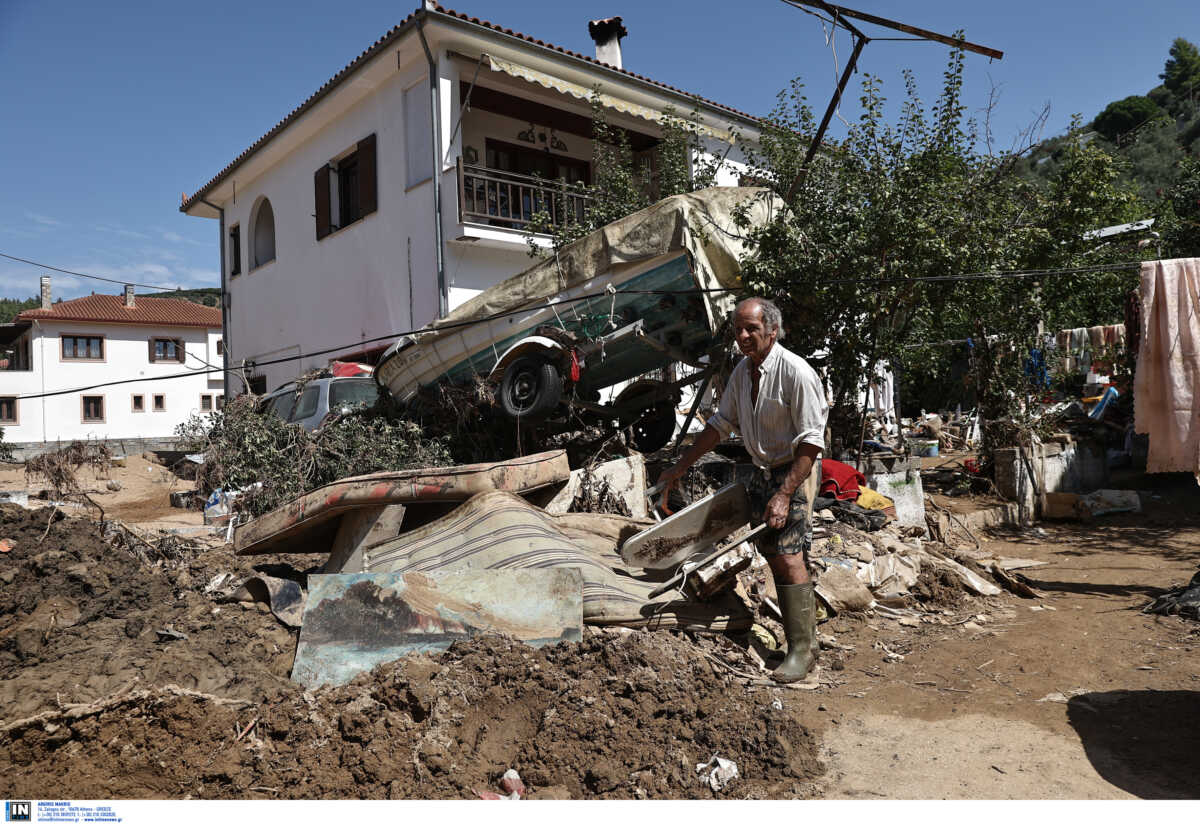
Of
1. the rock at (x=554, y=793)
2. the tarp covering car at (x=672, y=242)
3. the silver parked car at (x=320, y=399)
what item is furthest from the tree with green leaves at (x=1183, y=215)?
the rock at (x=554, y=793)

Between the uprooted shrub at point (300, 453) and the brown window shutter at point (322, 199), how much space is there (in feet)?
21.5

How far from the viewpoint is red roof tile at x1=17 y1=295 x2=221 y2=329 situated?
31641 mm

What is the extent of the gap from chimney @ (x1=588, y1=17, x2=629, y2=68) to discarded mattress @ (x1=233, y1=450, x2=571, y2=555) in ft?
40.1

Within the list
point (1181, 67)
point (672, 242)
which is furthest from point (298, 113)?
point (1181, 67)

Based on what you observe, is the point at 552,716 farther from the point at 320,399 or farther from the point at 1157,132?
the point at 1157,132

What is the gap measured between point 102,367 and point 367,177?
25.9m

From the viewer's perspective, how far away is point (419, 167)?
12.6 m

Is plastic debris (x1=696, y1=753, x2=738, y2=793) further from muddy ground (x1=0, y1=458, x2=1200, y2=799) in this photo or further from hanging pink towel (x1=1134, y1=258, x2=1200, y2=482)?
hanging pink towel (x1=1134, y1=258, x2=1200, y2=482)

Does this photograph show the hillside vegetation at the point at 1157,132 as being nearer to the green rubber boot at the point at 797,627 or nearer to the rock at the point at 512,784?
the green rubber boot at the point at 797,627

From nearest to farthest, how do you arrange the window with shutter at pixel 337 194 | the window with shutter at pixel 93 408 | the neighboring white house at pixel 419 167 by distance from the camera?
the neighboring white house at pixel 419 167 < the window with shutter at pixel 337 194 < the window with shutter at pixel 93 408

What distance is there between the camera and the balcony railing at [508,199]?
12.1 m

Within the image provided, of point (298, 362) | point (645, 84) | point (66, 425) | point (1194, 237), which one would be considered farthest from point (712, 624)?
point (66, 425)

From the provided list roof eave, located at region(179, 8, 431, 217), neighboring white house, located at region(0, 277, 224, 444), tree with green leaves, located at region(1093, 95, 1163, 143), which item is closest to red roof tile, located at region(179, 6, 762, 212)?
roof eave, located at region(179, 8, 431, 217)

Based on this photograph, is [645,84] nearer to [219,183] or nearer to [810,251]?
[810,251]
